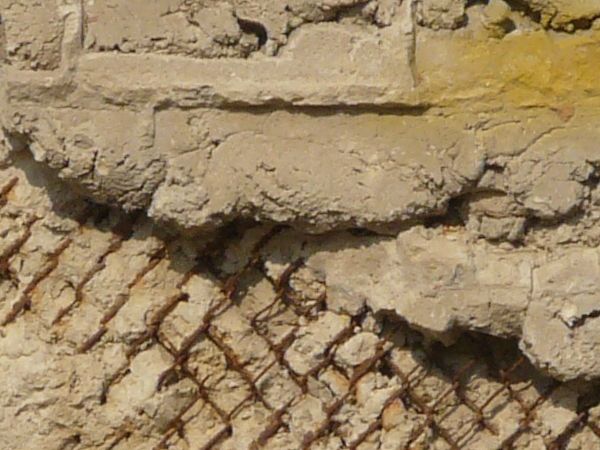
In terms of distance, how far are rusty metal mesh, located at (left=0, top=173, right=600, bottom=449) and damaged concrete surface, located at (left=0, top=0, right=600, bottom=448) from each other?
11 centimetres

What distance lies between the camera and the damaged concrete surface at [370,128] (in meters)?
1.75

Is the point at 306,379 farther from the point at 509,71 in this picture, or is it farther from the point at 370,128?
the point at 509,71

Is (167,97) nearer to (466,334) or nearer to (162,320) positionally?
(162,320)

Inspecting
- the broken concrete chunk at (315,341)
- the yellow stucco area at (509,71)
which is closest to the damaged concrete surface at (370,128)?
the yellow stucco area at (509,71)

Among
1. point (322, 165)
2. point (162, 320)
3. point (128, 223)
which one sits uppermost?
point (322, 165)

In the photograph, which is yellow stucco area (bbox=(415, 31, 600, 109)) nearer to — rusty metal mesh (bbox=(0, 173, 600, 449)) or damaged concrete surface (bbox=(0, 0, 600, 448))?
damaged concrete surface (bbox=(0, 0, 600, 448))

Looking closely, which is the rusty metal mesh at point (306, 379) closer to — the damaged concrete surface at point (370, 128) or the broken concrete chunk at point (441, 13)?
the damaged concrete surface at point (370, 128)

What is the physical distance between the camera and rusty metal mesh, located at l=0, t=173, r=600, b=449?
1892mm

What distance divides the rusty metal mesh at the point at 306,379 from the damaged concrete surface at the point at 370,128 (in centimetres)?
11

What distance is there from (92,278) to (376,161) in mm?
436

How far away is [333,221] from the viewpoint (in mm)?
1782

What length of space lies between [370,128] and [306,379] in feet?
1.23

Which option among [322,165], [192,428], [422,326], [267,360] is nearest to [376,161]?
[322,165]

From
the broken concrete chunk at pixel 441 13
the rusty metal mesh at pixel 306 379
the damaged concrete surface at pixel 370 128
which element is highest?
the broken concrete chunk at pixel 441 13
